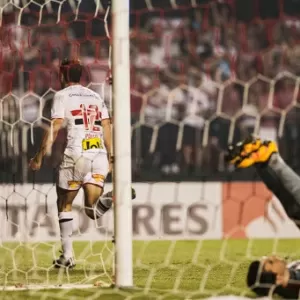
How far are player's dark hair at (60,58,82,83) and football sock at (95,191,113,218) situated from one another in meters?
0.67

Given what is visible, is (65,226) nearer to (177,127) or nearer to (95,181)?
(95,181)

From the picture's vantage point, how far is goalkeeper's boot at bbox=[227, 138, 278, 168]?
3.07 metres

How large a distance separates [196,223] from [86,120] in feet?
8.60

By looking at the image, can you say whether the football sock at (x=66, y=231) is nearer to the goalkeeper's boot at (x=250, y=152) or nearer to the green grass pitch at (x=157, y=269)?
the green grass pitch at (x=157, y=269)

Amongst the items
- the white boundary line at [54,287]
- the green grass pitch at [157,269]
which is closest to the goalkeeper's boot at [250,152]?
the green grass pitch at [157,269]

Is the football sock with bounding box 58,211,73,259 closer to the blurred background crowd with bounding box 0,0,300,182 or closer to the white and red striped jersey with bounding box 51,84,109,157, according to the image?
the white and red striped jersey with bounding box 51,84,109,157

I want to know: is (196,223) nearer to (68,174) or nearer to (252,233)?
(252,233)

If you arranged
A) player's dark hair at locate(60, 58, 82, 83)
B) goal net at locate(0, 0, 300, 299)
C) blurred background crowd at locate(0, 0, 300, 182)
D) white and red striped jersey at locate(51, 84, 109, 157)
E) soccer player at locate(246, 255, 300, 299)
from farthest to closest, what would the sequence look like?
blurred background crowd at locate(0, 0, 300, 182) < goal net at locate(0, 0, 300, 299) < white and red striped jersey at locate(51, 84, 109, 157) < player's dark hair at locate(60, 58, 82, 83) < soccer player at locate(246, 255, 300, 299)

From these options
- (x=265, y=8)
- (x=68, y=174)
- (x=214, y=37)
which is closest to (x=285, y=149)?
(x=214, y=37)

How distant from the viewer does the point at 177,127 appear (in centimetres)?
894

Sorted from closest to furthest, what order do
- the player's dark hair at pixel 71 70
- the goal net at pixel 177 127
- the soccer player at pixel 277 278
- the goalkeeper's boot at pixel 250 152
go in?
the goalkeeper's boot at pixel 250 152, the soccer player at pixel 277 278, the player's dark hair at pixel 71 70, the goal net at pixel 177 127

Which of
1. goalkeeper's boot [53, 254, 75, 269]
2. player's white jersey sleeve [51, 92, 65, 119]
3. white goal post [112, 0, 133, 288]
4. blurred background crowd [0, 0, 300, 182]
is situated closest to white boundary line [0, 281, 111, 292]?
white goal post [112, 0, 133, 288]

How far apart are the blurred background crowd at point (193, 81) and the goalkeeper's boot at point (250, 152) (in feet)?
16.1

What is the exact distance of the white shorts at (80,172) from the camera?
5.30m
